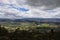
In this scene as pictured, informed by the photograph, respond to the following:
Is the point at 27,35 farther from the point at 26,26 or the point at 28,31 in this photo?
the point at 26,26

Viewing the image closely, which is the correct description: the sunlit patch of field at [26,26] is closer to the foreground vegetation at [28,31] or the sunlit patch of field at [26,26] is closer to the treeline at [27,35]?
the foreground vegetation at [28,31]

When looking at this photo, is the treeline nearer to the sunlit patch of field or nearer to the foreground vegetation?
the foreground vegetation

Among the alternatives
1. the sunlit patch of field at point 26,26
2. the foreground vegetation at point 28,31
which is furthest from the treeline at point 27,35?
the sunlit patch of field at point 26,26

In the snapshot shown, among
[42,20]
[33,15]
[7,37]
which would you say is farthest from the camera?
[33,15]

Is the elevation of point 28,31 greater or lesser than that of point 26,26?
lesser

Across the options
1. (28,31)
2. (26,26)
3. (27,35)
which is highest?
(26,26)

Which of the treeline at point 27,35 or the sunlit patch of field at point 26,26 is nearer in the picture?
the treeline at point 27,35

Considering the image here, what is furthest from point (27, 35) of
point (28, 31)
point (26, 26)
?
point (26, 26)

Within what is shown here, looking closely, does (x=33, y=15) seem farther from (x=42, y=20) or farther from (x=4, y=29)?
(x=4, y=29)

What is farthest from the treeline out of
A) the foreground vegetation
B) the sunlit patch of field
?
the sunlit patch of field

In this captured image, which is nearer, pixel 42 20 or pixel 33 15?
pixel 42 20

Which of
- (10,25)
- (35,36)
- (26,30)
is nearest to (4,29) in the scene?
(10,25)
